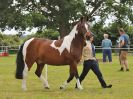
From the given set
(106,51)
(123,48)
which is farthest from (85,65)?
(106,51)

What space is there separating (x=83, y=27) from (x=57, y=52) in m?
0.97

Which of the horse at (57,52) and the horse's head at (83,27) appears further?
the horse at (57,52)

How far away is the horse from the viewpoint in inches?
408

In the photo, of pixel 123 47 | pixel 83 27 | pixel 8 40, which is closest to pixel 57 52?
pixel 83 27

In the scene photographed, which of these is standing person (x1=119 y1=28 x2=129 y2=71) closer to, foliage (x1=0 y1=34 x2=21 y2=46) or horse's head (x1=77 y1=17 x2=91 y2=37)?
horse's head (x1=77 y1=17 x2=91 y2=37)

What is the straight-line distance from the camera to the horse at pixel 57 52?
1038cm

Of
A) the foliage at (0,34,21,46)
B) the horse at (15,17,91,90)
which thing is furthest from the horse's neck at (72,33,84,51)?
the foliage at (0,34,21,46)

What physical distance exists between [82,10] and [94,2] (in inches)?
168

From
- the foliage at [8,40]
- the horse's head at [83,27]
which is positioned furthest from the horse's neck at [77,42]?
the foliage at [8,40]

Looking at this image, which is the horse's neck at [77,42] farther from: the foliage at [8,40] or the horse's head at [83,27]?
the foliage at [8,40]

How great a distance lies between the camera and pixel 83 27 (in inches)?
398

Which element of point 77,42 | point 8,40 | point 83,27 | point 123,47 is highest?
point 83,27

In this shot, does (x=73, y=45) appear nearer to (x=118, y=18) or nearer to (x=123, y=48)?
(x=123, y=48)

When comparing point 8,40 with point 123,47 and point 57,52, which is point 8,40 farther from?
point 57,52
